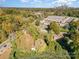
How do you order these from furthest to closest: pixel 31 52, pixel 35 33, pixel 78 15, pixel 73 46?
1. pixel 78 15
2. pixel 35 33
3. pixel 73 46
4. pixel 31 52

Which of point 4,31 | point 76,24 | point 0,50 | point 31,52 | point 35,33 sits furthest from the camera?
point 76,24

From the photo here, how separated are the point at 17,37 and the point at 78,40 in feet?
18.1

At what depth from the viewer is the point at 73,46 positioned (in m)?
17.0

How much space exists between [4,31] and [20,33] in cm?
489

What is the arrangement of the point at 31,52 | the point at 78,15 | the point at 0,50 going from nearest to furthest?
the point at 0,50, the point at 31,52, the point at 78,15

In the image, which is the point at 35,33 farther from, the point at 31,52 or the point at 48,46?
the point at 31,52

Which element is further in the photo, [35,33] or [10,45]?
[35,33]

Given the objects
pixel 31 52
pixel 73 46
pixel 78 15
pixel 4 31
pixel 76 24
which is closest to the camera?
pixel 31 52

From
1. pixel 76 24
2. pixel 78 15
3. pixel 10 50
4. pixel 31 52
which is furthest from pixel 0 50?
pixel 78 15

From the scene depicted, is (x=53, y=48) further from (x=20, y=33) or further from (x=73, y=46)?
(x=20, y=33)

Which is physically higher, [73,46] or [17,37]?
[17,37]

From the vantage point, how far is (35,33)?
18156 millimetres

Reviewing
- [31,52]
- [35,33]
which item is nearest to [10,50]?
[31,52]

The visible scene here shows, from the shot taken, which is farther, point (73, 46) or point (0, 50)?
point (73, 46)
